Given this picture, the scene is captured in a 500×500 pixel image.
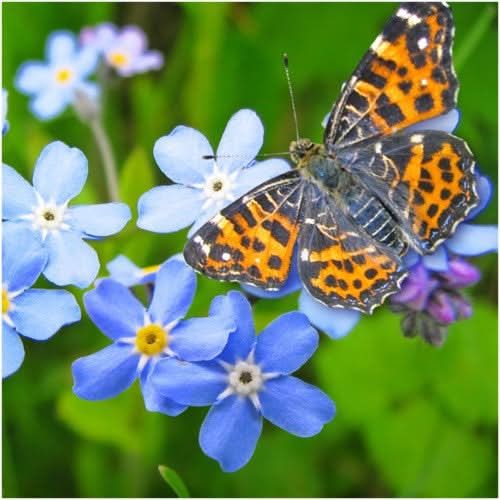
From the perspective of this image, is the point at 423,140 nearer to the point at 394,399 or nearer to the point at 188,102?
the point at 394,399

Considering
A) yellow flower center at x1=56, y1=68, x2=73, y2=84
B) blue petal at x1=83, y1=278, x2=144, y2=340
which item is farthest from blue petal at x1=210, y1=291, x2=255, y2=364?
yellow flower center at x1=56, y1=68, x2=73, y2=84

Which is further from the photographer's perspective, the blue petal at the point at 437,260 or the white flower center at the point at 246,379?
the blue petal at the point at 437,260

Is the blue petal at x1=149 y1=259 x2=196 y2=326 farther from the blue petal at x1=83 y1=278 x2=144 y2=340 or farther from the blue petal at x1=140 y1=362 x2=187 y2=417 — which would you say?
the blue petal at x1=140 y1=362 x2=187 y2=417

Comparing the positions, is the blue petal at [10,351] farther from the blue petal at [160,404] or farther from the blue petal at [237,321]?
the blue petal at [237,321]

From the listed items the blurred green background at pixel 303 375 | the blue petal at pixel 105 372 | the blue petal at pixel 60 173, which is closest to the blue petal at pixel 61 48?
the blurred green background at pixel 303 375

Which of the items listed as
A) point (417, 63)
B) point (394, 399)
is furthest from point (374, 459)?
point (417, 63)

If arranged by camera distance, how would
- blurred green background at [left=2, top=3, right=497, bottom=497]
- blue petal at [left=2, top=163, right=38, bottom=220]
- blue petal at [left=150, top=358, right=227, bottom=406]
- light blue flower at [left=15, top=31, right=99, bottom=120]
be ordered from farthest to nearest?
light blue flower at [left=15, top=31, right=99, bottom=120] → blurred green background at [left=2, top=3, right=497, bottom=497] → blue petal at [left=2, top=163, right=38, bottom=220] → blue petal at [left=150, top=358, right=227, bottom=406]

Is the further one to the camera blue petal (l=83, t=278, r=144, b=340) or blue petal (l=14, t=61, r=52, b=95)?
blue petal (l=14, t=61, r=52, b=95)
